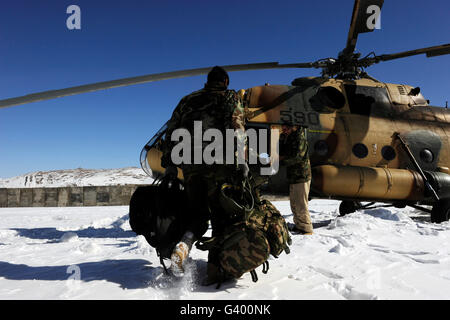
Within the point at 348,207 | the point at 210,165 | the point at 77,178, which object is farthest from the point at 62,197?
the point at 77,178

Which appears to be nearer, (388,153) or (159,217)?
(159,217)

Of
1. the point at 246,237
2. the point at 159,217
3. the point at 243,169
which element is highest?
the point at 243,169

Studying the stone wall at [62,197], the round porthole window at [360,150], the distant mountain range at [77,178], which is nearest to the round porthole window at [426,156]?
the round porthole window at [360,150]

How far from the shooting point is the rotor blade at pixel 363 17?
580 centimetres

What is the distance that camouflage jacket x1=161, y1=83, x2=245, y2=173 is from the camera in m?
2.21

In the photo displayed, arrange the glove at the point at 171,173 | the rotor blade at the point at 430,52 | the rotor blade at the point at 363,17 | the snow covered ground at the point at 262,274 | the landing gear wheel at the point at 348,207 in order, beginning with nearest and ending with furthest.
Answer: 1. the snow covered ground at the point at 262,274
2. the glove at the point at 171,173
3. the rotor blade at the point at 430,52
4. the rotor blade at the point at 363,17
5. the landing gear wheel at the point at 348,207

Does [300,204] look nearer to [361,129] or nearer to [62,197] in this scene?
[361,129]

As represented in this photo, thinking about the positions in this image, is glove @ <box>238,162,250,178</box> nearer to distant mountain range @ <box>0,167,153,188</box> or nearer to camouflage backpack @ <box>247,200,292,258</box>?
camouflage backpack @ <box>247,200,292,258</box>

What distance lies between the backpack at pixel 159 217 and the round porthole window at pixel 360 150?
4.93 m

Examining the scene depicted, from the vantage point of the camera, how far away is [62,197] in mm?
12984

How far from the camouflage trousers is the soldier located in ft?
8.72

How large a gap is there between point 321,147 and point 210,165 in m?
4.14

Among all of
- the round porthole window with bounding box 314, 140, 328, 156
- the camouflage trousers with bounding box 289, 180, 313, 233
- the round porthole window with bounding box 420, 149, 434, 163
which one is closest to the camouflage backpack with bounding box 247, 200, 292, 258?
the camouflage trousers with bounding box 289, 180, 313, 233

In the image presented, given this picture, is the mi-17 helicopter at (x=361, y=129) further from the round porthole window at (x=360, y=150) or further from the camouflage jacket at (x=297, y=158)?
the camouflage jacket at (x=297, y=158)
